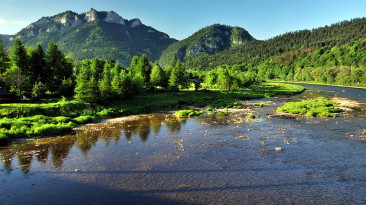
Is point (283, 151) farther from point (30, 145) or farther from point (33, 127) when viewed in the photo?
point (33, 127)

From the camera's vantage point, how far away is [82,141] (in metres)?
36.4

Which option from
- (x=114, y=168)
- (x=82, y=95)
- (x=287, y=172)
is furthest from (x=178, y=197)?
(x=82, y=95)

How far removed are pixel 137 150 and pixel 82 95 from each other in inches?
1422

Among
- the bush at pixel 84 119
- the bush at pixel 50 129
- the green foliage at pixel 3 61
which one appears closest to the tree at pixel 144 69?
the green foliage at pixel 3 61

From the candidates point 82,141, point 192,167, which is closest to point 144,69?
point 82,141

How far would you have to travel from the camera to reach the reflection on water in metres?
28.4

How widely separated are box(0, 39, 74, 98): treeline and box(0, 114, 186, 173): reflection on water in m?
27.7

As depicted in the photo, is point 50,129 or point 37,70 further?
point 37,70

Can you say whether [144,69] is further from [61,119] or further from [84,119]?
[61,119]

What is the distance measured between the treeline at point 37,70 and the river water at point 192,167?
3196 centimetres

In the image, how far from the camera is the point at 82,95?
60.1m

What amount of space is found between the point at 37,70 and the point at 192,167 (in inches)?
2579

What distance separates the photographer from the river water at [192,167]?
19656 mm

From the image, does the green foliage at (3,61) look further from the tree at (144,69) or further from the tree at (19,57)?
the tree at (144,69)
